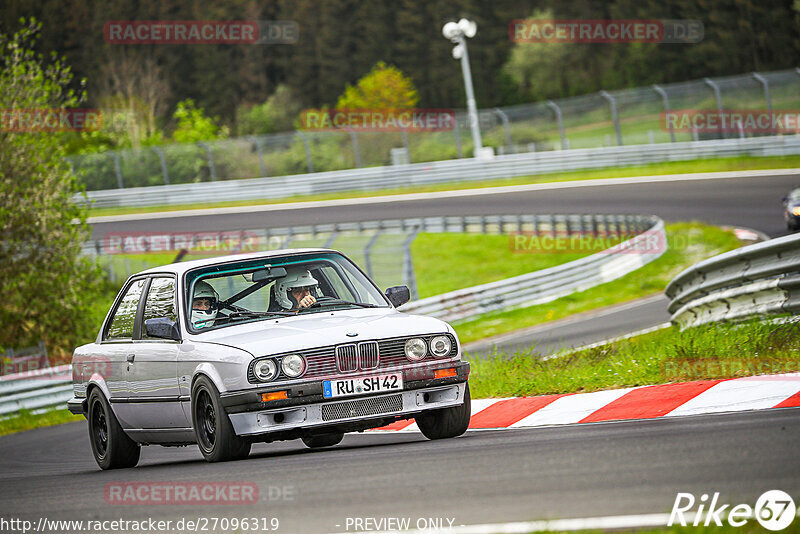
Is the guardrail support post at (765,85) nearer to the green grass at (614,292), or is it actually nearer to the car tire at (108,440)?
the green grass at (614,292)

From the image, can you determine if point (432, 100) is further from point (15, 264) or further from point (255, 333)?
point (255, 333)

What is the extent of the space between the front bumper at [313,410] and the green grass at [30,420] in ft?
35.1

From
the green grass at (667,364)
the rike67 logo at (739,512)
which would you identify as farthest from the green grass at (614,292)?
the rike67 logo at (739,512)

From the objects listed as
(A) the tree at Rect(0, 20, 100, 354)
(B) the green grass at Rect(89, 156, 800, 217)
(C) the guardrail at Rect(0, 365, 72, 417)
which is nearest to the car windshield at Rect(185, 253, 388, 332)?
(C) the guardrail at Rect(0, 365, 72, 417)

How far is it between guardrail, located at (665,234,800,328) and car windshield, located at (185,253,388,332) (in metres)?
3.64

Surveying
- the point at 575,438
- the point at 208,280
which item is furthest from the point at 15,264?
the point at 575,438

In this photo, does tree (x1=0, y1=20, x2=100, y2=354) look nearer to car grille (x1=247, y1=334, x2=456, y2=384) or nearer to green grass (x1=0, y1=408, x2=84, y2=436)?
green grass (x1=0, y1=408, x2=84, y2=436)

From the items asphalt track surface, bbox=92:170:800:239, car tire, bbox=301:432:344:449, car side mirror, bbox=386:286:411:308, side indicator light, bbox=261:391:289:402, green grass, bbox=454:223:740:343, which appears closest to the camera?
side indicator light, bbox=261:391:289:402

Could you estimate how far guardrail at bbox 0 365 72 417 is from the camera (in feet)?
58.6

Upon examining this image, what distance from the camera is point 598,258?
26.5 meters

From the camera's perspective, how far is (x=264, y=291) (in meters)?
8.79

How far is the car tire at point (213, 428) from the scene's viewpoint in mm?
7582

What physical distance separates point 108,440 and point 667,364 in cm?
441

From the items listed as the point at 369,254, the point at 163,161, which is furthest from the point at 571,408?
the point at 163,161
